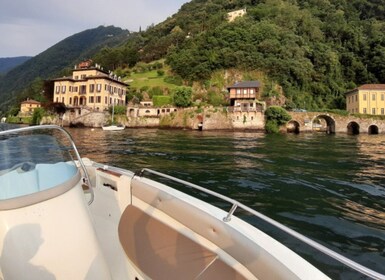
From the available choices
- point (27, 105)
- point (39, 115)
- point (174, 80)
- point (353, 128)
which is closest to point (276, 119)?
point (353, 128)

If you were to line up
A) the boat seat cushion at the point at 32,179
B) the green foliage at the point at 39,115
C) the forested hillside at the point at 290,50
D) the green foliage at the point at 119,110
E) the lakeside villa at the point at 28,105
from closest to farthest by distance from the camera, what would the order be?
the boat seat cushion at the point at 32,179 → the green foliage at the point at 119,110 → the green foliage at the point at 39,115 → the forested hillside at the point at 290,50 → the lakeside villa at the point at 28,105

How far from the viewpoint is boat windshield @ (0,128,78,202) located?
2.61 meters

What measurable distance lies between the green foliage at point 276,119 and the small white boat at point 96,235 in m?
49.6

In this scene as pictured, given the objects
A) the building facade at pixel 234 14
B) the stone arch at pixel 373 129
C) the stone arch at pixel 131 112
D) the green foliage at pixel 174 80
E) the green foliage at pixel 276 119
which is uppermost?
the building facade at pixel 234 14

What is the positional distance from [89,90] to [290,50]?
2031 inches

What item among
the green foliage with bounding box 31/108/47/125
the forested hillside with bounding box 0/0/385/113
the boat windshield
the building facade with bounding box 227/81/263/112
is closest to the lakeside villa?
the forested hillside with bounding box 0/0/385/113

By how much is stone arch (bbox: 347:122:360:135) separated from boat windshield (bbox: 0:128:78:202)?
62192 millimetres

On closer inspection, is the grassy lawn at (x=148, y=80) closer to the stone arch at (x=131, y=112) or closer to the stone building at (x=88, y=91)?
the stone building at (x=88, y=91)

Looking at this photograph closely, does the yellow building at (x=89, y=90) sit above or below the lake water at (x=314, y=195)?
above

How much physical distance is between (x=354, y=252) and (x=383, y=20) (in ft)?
436

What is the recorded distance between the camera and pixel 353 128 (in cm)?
5934

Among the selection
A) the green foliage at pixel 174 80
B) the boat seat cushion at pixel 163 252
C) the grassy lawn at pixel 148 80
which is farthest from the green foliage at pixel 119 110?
the boat seat cushion at pixel 163 252

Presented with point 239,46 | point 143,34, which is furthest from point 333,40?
point 143,34

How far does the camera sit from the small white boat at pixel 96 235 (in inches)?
84.8
